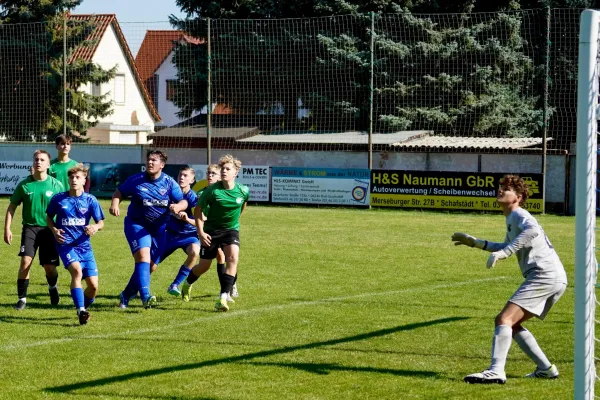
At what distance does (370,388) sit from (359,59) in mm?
29042

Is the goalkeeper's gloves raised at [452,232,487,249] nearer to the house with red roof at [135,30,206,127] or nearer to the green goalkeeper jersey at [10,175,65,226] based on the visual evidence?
the green goalkeeper jersey at [10,175,65,226]

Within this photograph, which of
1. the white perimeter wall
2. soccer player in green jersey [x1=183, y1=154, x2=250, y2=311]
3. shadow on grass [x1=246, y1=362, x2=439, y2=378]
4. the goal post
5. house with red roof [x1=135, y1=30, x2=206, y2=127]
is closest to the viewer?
the goal post

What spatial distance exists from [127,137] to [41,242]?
41310mm

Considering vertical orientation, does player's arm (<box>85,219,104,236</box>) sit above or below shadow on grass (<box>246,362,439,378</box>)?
above

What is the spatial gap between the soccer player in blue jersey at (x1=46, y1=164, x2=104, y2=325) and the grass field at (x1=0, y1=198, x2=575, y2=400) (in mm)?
626

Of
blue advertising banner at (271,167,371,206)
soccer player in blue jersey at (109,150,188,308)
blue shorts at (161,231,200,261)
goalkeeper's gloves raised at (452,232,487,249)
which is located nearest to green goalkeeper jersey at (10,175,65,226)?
soccer player in blue jersey at (109,150,188,308)

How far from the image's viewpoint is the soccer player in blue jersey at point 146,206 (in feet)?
37.5

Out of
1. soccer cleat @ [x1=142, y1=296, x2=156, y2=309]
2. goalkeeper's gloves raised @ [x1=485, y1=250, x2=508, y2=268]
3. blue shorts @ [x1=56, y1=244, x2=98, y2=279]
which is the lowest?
soccer cleat @ [x1=142, y1=296, x2=156, y2=309]

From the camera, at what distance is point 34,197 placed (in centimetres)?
1177

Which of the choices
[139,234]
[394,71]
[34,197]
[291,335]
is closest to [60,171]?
[34,197]

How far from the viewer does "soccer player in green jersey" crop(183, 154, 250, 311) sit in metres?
11.4

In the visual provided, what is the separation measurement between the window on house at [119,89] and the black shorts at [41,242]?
1523 inches

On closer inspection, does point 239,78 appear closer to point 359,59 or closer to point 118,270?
point 359,59

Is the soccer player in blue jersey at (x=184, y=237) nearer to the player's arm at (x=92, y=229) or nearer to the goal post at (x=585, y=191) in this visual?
the player's arm at (x=92, y=229)
